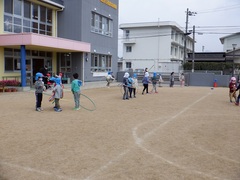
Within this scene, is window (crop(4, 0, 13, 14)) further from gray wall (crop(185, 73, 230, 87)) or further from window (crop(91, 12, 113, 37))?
gray wall (crop(185, 73, 230, 87))

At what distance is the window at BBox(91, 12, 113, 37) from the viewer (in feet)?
88.0

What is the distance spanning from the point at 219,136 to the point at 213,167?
254 cm

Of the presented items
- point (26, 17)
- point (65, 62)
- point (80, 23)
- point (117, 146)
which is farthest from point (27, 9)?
point (117, 146)

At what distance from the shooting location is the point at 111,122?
29.5ft

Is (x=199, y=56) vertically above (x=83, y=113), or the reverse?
(x=199, y=56)

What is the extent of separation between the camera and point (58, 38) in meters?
20.3

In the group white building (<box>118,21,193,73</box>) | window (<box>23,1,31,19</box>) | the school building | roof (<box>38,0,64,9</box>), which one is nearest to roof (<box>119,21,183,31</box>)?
white building (<box>118,21,193,73</box>)

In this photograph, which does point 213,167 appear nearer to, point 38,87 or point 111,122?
point 111,122

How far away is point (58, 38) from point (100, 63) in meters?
8.66

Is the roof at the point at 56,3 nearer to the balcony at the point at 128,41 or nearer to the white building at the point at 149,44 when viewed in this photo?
the white building at the point at 149,44

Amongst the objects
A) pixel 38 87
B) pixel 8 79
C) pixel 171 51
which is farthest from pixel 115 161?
pixel 171 51

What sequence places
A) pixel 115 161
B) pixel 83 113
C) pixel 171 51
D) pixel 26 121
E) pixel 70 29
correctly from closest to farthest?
pixel 115 161 → pixel 26 121 → pixel 83 113 → pixel 70 29 → pixel 171 51

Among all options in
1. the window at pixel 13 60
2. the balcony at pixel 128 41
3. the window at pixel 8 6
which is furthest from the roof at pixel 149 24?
the window at pixel 8 6

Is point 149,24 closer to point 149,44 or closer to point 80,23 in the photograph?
point 149,44
